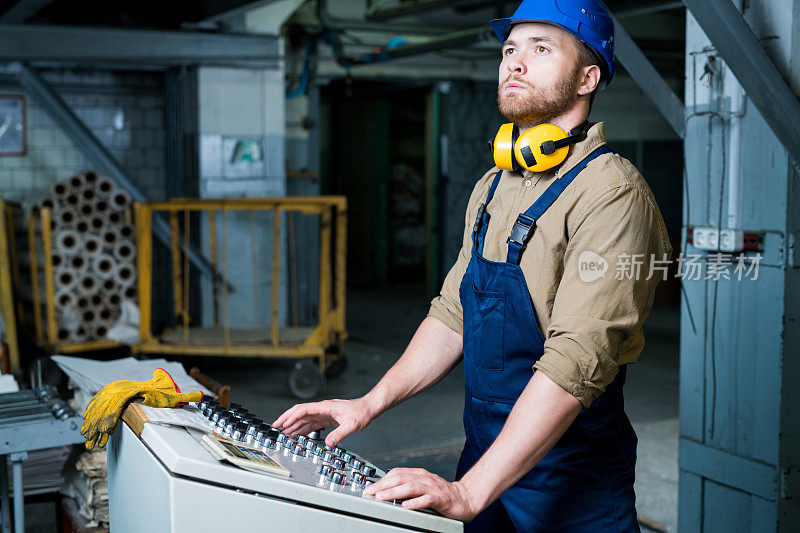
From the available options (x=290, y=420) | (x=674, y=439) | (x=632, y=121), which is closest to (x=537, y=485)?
(x=290, y=420)

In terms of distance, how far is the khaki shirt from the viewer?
1.66m

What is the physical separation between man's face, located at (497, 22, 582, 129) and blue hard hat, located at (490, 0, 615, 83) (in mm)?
26

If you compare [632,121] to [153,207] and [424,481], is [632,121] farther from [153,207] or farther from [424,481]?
[424,481]

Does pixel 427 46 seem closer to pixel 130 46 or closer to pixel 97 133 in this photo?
pixel 130 46

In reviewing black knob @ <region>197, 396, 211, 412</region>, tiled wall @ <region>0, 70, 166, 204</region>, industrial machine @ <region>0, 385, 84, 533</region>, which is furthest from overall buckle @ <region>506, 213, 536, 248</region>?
tiled wall @ <region>0, 70, 166, 204</region>

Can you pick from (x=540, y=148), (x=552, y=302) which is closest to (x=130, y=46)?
(x=540, y=148)

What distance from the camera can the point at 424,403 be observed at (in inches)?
253

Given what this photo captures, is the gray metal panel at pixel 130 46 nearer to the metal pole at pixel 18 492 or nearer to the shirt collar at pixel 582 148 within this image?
the metal pole at pixel 18 492

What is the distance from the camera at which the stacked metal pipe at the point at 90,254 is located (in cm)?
726

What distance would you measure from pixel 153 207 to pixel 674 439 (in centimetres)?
449

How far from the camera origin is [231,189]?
7828mm

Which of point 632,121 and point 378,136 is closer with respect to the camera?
point 632,121

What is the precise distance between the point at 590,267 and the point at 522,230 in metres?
0.20

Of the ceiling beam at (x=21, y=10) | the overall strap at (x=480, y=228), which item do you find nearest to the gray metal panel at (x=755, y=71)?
the overall strap at (x=480, y=228)
